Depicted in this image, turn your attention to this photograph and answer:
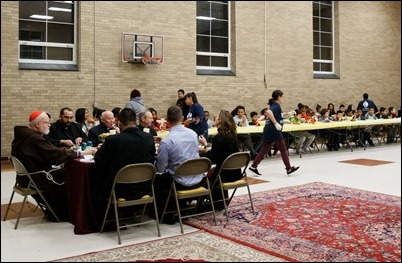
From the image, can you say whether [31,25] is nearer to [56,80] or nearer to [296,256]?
[56,80]

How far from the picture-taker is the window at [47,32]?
11125 millimetres

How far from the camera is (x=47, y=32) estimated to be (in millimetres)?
A: 11477

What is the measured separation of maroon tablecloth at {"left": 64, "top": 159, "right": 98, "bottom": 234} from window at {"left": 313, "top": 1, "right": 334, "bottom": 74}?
13.9 metres

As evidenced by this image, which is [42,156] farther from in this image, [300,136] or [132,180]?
[300,136]

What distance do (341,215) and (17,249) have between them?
3.70 meters

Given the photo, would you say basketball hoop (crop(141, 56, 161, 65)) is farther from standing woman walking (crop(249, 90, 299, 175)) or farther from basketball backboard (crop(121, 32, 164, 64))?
standing woman walking (crop(249, 90, 299, 175))

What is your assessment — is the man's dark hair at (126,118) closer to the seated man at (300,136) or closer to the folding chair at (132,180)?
the folding chair at (132,180)

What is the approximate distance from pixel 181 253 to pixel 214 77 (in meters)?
10.2

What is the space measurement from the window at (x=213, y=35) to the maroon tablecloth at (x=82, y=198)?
946 cm

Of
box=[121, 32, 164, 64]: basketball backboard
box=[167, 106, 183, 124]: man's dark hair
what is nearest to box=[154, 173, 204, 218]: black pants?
box=[167, 106, 183, 124]: man's dark hair

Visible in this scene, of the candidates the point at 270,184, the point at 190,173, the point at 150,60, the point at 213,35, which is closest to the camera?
the point at 190,173

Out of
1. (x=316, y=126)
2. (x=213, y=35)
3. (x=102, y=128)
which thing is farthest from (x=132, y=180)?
(x=213, y=35)

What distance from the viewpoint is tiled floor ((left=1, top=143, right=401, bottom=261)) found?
4.38 metres

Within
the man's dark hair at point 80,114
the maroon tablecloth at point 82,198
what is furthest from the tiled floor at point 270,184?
the man's dark hair at point 80,114
